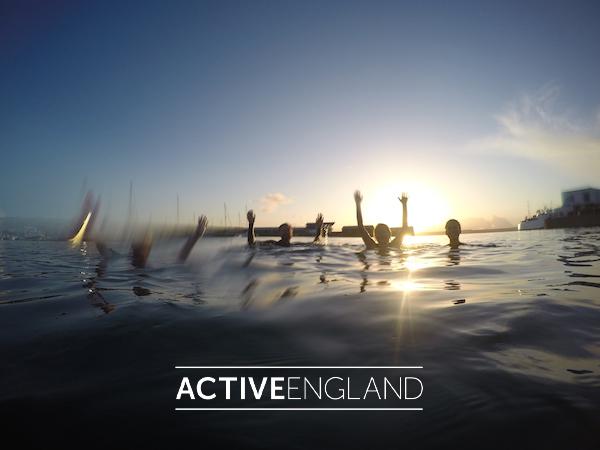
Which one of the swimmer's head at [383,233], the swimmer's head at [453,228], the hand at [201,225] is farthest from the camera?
the swimmer's head at [453,228]

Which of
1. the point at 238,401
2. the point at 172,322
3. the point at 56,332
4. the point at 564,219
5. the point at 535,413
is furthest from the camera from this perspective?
the point at 564,219

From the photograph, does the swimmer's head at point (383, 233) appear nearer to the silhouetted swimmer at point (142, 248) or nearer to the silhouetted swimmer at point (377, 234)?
the silhouetted swimmer at point (377, 234)

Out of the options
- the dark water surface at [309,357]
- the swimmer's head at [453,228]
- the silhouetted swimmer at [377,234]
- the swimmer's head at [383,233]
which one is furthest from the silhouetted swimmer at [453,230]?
the dark water surface at [309,357]

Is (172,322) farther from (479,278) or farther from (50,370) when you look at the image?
(479,278)

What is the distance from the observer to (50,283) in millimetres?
6754

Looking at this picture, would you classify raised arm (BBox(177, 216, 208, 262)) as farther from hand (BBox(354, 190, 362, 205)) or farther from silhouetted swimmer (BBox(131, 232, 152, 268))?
hand (BBox(354, 190, 362, 205))

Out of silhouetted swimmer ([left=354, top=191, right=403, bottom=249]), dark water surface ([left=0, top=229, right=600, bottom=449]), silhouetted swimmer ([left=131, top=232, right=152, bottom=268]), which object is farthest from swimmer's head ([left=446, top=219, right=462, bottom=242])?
silhouetted swimmer ([left=131, top=232, right=152, bottom=268])

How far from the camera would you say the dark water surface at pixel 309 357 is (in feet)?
5.50

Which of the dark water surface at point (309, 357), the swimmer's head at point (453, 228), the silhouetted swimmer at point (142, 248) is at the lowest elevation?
the dark water surface at point (309, 357)

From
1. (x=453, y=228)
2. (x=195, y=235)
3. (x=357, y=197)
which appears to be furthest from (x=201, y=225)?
(x=453, y=228)

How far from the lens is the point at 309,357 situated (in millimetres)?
2633

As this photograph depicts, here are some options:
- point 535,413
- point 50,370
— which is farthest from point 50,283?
A: point 535,413

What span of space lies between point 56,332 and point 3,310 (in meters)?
1.93

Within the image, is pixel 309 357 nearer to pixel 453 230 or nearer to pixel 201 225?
pixel 201 225
